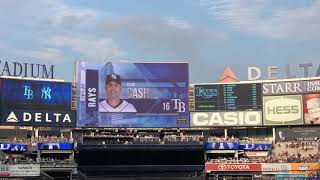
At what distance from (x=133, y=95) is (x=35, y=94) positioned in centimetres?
1176

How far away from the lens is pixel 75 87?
7194cm

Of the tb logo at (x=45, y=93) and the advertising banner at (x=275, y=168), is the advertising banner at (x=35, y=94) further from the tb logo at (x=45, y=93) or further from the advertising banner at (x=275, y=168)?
the advertising banner at (x=275, y=168)

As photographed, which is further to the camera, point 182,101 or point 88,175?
point 182,101

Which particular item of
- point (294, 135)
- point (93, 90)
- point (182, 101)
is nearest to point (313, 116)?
point (294, 135)

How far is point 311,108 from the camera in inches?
2803

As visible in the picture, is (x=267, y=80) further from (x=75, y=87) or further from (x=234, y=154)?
(x=75, y=87)

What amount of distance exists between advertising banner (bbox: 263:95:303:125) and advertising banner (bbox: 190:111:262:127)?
1205 mm

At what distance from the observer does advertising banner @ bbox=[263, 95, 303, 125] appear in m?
71.8

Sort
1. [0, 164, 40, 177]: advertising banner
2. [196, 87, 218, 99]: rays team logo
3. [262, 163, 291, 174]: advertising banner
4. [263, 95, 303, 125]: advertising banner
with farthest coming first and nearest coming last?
1. [196, 87, 218, 99]: rays team logo
2. [263, 95, 303, 125]: advertising banner
3. [262, 163, 291, 174]: advertising banner
4. [0, 164, 40, 177]: advertising banner

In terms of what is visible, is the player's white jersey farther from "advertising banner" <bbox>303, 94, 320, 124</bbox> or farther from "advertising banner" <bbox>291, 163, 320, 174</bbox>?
"advertising banner" <bbox>303, 94, 320, 124</bbox>

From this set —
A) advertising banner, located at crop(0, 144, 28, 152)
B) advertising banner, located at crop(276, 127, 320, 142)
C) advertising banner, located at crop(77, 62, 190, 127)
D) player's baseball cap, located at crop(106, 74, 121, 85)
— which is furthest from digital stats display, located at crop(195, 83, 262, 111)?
advertising banner, located at crop(0, 144, 28, 152)

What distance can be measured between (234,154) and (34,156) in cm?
2369

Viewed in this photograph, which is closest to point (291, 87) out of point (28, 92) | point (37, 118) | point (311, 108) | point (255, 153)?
point (311, 108)

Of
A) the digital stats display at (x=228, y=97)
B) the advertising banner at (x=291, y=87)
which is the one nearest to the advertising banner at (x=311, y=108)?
the advertising banner at (x=291, y=87)
